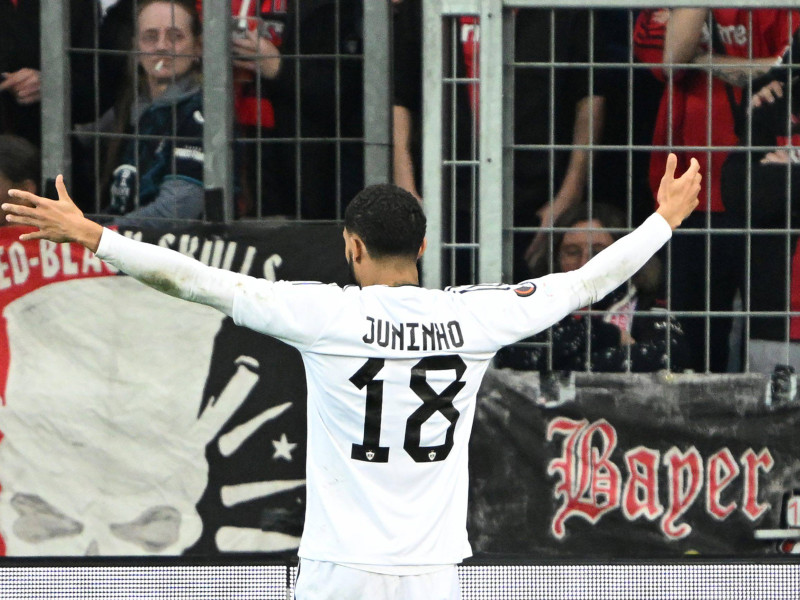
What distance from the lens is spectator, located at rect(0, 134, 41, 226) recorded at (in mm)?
7199

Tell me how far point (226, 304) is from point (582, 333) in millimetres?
3658

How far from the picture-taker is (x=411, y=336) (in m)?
3.62

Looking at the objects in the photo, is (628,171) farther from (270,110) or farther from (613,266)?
(613,266)

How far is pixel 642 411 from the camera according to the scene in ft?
22.2

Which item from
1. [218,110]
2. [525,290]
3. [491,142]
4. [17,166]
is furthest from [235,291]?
[17,166]

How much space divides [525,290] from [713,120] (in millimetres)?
3599

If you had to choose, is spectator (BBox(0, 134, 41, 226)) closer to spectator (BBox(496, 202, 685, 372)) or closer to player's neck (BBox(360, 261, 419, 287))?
spectator (BBox(496, 202, 685, 372))

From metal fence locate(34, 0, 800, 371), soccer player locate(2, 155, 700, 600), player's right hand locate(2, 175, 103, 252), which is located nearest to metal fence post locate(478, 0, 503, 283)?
metal fence locate(34, 0, 800, 371)

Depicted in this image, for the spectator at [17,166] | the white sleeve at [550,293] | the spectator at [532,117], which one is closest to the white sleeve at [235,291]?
the white sleeve at [550,293]

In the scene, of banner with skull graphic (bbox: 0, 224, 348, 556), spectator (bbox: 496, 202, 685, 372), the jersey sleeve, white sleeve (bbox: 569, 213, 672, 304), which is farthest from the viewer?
spectator (bbox: 496, 202, 685, 372)

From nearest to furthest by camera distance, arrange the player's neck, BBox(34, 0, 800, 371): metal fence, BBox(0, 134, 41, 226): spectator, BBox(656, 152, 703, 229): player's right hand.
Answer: the player's neck, BBox(656, 152, 703, 229): player's right hand, BBox(34, 0, 800, 371): metal fence, BBox(0, 134, 41, 226): spectator

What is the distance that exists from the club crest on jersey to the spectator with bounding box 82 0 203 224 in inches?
145

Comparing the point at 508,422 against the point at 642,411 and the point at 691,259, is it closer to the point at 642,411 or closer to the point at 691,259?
the point at 642,411

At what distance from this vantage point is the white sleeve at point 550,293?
3.72 m
